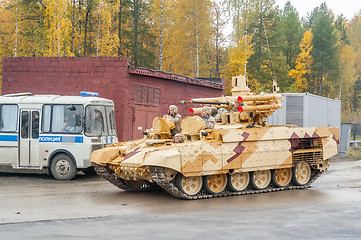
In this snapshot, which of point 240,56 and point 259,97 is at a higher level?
point 240,56

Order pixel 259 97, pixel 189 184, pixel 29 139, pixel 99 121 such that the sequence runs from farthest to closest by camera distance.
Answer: pixel 99 121, pixel 29 139, pixel 259 97, pixel 189 184

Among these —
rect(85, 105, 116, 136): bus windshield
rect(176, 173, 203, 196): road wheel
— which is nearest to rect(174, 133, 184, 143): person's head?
rect(176, 173, 203, 196): road wheel

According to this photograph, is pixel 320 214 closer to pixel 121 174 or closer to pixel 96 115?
pixel 121 174

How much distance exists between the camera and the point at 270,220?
10.4m

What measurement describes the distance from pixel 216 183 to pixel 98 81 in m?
8.90

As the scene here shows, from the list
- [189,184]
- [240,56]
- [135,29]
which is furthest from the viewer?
[240,56]

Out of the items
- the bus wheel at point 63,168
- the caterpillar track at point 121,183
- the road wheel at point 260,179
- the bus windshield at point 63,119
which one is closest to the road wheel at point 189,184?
the road wheel at point 260,179

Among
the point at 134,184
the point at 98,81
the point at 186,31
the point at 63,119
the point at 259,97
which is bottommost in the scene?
the point at 134,184

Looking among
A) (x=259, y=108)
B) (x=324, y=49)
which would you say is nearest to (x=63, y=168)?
(x=259, y=108)

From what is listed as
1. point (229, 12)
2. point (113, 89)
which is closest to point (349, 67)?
point (229, 12)

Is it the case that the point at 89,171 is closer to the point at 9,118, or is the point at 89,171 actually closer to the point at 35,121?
the point at 35,121

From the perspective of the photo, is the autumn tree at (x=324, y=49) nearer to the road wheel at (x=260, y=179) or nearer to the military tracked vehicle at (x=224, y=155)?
the military tracked vehicle at (x=224, y=155)

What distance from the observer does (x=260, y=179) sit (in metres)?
15.1

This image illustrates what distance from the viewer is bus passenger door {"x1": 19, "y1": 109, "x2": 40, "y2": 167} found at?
57.7 ft
